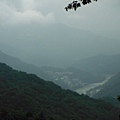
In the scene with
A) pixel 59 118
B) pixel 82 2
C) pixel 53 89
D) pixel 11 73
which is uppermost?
pixel 11 73

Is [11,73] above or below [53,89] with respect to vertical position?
above

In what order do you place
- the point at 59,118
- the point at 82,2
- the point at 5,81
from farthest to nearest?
the point at 5,81
the point at 59,118
the point at 82,2

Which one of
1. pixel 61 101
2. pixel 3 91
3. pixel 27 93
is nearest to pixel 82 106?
pixel 61 101

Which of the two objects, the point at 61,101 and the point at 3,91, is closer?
the point at 3,91

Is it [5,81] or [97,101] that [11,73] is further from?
[97,101]

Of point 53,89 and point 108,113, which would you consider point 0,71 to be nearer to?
point 53,89

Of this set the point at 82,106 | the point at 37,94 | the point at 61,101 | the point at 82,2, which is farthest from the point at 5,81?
the point at 82,2

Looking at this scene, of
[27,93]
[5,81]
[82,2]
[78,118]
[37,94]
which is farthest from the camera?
[5,81]
